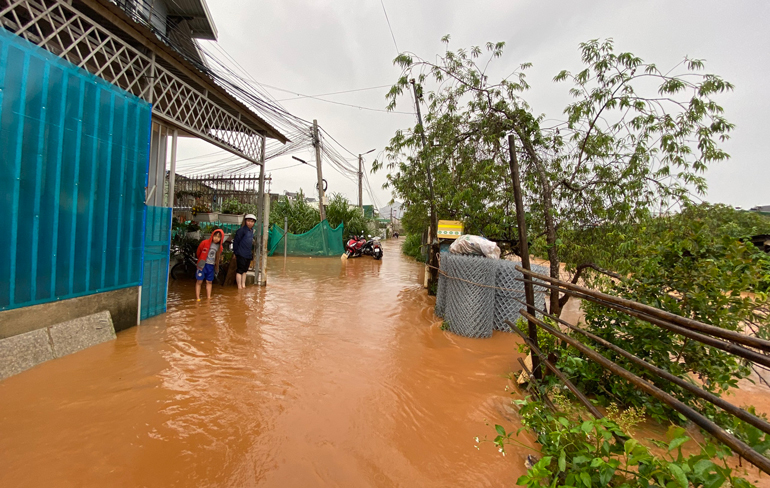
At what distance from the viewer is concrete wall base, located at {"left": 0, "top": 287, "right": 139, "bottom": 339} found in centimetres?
325

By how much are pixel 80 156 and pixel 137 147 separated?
85cm

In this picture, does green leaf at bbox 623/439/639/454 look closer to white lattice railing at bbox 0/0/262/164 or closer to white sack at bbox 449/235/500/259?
white sack at bbox 449/235/500/259

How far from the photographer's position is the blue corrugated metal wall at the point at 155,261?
5.15 metres

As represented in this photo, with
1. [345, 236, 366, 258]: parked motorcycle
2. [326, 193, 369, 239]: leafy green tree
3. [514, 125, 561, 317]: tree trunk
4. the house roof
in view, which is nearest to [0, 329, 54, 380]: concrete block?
[514, 125, 561, 317]: tree trunk

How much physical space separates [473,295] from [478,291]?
10 centimetres

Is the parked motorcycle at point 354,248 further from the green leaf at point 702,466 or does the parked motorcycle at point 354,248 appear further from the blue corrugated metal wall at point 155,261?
the green leaf at point 702,466

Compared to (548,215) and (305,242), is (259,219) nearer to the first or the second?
(548,215)

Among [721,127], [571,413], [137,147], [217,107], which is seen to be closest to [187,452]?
[571,413]

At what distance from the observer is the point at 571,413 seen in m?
2.80

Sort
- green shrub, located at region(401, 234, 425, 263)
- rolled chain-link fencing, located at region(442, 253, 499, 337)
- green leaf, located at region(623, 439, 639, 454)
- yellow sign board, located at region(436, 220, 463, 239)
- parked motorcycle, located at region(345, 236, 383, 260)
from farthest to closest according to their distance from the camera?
green shrub, located at region(401, 234, 425, 263) → parked motorcycle, located at region(345, 236, 383, 260) → yellow sign board, located at region(436, 220, 463, 239) → rolled chain-link fencing, located at region(442, 253, 499, 337) → green leaf, located at region(623, 439, 639, 454)

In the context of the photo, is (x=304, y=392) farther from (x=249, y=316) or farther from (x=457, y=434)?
(x=249, y=316)

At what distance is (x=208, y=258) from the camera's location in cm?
671

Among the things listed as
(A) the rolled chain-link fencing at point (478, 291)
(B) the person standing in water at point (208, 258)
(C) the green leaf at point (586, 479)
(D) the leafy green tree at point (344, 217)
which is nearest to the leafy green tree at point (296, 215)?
(D) the leafy green tree at point (344, 217)

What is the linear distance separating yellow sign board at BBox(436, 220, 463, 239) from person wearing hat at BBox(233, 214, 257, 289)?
404 centimetres
